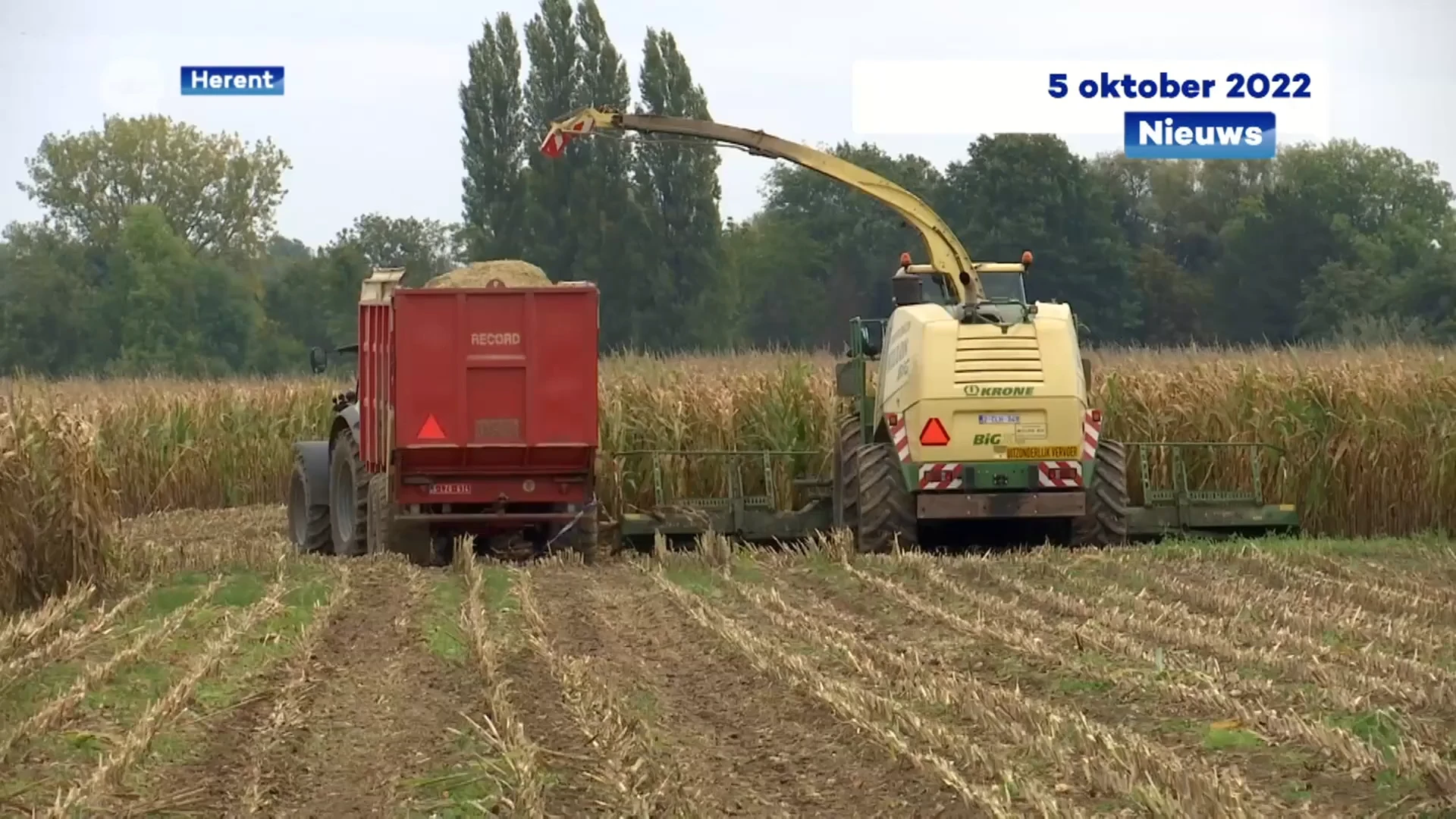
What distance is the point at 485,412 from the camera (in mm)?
16594

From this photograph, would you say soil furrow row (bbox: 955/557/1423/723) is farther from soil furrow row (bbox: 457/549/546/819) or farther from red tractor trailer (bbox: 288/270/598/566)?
red tractor trailer (bbox: 288/270/598/566)

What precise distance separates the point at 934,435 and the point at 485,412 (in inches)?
151

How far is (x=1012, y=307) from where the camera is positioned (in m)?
17.3

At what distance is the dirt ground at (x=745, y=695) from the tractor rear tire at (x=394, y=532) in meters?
1.68

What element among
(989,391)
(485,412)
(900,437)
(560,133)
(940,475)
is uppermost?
(560,133)

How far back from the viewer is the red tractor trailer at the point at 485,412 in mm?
16453

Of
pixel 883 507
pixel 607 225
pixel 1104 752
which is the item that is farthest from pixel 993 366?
pixel 607 225

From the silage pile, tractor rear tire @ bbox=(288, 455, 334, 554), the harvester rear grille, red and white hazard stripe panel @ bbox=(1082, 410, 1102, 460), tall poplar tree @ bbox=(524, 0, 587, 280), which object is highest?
tall poplar tree @ bbox=(524, 0, 587, 280)

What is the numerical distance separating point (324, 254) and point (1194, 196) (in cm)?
2973

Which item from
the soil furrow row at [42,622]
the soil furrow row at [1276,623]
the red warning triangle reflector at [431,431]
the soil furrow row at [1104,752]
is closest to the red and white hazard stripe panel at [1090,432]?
the soil furrow row at [1276,623]

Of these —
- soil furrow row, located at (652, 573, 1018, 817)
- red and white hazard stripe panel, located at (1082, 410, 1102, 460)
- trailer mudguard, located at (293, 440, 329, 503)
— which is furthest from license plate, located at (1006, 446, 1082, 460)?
trailer mudguard, located at (293, 440, 329, 503)

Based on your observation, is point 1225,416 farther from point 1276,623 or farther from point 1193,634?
point 1193,634

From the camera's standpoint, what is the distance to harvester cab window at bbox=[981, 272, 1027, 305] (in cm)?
1808

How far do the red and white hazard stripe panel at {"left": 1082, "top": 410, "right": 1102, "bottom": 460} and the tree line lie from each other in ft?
111
